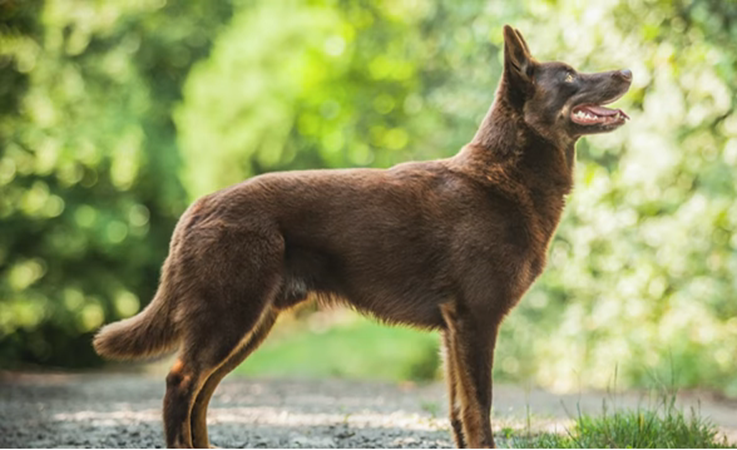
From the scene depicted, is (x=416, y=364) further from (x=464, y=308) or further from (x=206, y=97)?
(x=464, y=308)

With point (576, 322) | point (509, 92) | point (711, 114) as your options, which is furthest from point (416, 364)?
point (509, 92)

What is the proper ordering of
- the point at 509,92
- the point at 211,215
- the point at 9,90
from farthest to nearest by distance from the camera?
the point at 9,90 < the point at 509,92 < the point at 211,215

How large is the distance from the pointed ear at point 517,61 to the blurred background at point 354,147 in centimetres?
161

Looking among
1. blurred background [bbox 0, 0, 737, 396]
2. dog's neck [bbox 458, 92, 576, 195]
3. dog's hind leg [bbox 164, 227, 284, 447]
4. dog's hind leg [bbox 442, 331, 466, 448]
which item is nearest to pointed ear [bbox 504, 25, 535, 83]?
dog's neck [bbox 458, 92, 576, 195]

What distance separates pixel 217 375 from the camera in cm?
Result: 478

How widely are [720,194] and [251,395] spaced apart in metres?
4.84

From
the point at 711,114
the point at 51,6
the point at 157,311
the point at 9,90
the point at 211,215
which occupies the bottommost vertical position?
the point at 157,311

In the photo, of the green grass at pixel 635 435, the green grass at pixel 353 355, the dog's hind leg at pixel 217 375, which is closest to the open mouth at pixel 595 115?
the green grass at pixel 635 435

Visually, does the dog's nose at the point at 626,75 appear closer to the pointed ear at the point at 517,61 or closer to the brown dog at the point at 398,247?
the brown dog at the point at 398,247

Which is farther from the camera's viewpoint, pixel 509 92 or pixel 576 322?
pixel 576 322

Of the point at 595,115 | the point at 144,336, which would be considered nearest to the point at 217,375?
the point at 144,336

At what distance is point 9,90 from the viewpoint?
45.3ft

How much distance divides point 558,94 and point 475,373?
1.43 metres

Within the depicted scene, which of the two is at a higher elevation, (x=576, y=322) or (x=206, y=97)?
(x=206, y=97)
